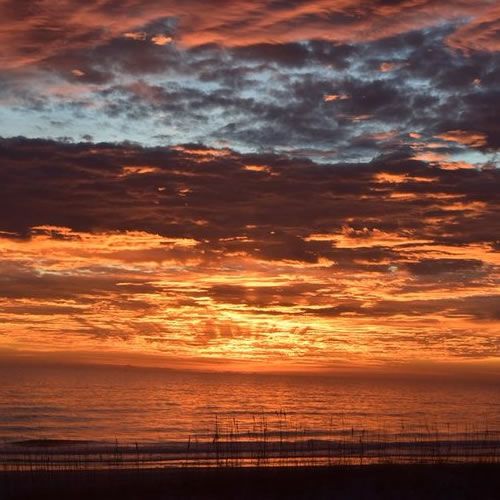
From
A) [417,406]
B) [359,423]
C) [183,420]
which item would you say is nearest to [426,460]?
[359,423]

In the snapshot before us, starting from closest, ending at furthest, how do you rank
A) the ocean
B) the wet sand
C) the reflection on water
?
the wet sand, the ocean, the reflection on water

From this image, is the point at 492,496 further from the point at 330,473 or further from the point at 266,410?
the point at 266,410

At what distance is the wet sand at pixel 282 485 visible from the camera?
1139 inches

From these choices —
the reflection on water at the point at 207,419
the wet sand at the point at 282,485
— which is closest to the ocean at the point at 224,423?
the reflection on water at the point at 207,419

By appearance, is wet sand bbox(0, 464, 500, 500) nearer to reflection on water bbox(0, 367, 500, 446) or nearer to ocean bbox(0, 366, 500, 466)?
ocean bbox(0, 366, 500, 466)

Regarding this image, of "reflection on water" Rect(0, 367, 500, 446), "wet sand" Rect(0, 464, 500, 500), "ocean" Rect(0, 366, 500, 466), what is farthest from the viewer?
"reflection on water" Rect(0, 367, 500, 446)

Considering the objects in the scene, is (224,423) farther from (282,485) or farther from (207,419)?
(282,485)

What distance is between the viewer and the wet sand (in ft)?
94.9

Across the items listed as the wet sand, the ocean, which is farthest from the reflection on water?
the wet sand

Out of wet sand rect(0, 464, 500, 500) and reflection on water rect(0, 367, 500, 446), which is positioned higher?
wet sand rect(0, 464, 500, 500)

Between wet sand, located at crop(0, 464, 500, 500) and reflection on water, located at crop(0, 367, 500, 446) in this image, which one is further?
reflection on water, located at crop(0, 367, 500, 446)

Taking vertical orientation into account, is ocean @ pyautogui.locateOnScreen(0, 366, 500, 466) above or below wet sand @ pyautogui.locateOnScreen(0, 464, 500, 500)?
below

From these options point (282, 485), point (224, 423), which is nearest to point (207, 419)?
point (224, 423)

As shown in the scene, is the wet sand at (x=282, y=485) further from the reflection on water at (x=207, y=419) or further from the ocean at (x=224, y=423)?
the reflection on water at (x=207, y=419)
